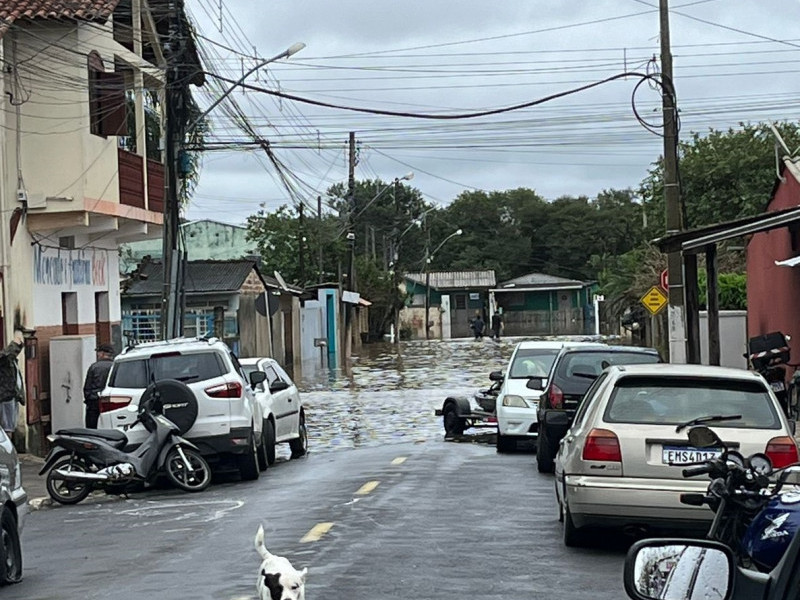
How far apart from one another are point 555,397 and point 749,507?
12.8 meters

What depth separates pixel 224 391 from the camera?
17641 mm

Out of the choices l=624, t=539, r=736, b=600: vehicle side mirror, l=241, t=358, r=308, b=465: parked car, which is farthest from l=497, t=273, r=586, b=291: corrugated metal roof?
l=624, t=539, r=736, b=600: vehicle side mirror

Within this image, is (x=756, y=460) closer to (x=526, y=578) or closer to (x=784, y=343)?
(x=526, y=578)

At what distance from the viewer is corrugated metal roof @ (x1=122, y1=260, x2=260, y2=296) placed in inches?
1896

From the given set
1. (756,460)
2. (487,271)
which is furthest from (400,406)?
(487,271)

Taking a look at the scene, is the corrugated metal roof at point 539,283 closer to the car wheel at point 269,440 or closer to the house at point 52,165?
the house at point 52,165

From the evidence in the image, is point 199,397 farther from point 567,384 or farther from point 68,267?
point 68,267

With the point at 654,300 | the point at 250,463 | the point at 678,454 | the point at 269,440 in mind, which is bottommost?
the point at 250,463

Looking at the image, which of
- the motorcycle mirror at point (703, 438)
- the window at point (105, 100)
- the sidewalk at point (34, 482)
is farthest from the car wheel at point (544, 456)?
the window at point (105, 100)

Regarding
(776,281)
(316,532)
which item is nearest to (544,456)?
(316,532)

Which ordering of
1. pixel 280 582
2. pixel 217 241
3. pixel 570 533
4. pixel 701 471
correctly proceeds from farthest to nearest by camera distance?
Answer: pixel 217 241 → pixel 570 533 → pixel 280 582 → pixel 701 471

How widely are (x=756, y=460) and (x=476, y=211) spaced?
106868 mm

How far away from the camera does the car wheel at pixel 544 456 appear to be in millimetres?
17328

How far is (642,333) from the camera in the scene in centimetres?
5650
